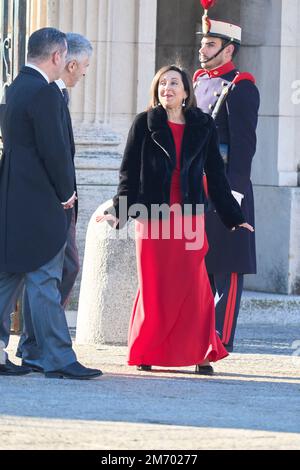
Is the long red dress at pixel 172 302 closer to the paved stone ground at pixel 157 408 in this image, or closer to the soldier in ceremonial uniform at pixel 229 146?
the paved stone ground at pixel 157 408

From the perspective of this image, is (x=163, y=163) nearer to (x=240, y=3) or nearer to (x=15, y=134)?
(x=15, y=134)

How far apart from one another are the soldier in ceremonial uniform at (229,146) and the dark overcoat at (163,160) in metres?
0.83

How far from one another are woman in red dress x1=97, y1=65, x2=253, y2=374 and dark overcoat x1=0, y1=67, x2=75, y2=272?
0.59m

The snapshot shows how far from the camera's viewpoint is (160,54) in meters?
14.1

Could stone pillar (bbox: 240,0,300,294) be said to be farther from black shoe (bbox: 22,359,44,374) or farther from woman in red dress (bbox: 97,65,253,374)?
black shoe (bbox: 22,359,44,374)

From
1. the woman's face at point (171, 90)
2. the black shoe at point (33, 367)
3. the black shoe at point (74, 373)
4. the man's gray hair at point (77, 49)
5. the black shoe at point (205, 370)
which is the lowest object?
the black shoe at point (205, 370)

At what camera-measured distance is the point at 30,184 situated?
876 cm

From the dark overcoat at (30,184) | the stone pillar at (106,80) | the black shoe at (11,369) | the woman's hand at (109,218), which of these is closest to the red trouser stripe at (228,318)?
the woman's hand at (109,218)

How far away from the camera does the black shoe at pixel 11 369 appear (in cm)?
901

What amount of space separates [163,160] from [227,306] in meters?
1.39

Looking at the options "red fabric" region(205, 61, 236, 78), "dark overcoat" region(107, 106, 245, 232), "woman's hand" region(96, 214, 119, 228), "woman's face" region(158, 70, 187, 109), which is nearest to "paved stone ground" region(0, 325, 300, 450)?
"woman's hand" region(96, 214, 119, 228)

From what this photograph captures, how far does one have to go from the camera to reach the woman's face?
30.5ft

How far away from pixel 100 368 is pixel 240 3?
503cm

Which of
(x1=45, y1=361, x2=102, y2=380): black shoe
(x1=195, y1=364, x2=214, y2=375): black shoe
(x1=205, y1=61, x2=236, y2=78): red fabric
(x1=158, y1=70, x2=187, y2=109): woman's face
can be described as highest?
(x1=205, y1=61, x2=236, y2=78): red fabric
